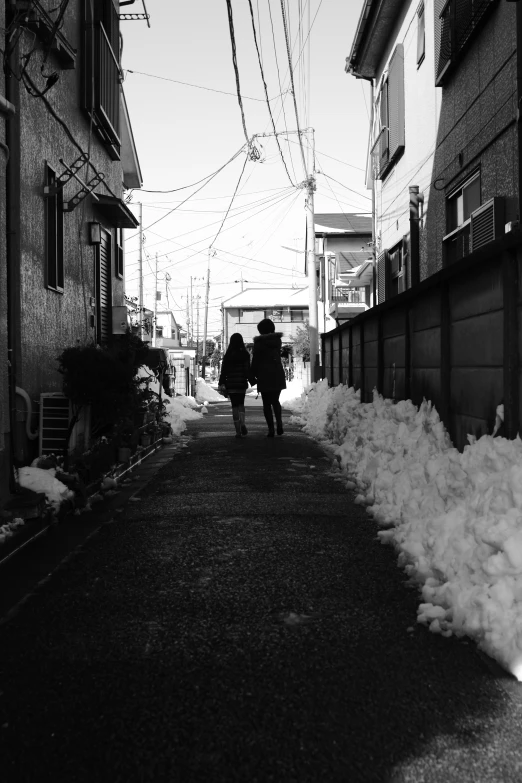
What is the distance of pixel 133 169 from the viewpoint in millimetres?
17781

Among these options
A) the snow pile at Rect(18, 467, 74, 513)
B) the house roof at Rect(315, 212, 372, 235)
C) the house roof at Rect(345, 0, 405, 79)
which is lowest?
the snow pile at Rect(18, 467, 74, 513)

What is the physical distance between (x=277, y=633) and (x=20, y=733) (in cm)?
123

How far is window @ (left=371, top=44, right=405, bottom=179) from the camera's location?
1431 cm

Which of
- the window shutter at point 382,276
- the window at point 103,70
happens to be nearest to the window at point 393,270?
the window shutter at point 382,276

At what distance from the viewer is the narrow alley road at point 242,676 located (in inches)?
91.5

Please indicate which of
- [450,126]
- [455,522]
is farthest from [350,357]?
[455,522]

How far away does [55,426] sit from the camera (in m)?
7.74

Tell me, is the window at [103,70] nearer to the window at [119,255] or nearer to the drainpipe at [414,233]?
the window at [119,255]

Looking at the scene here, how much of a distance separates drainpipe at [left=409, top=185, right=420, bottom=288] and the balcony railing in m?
27.2

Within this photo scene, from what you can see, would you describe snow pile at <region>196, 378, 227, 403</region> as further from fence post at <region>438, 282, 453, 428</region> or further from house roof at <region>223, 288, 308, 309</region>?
house roof at <region>223, 288, 308, 309</region>

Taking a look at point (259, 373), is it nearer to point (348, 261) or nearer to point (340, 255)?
point (340, 255)

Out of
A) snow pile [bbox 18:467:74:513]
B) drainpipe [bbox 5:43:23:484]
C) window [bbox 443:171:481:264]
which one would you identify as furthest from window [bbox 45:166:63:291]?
window [bbox 443:171:481:264]

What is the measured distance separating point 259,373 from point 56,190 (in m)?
5.39

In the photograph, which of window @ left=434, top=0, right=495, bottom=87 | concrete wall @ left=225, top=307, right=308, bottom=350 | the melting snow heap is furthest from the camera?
concrete wall @ left=225, top=307, right=308, bottom=350
